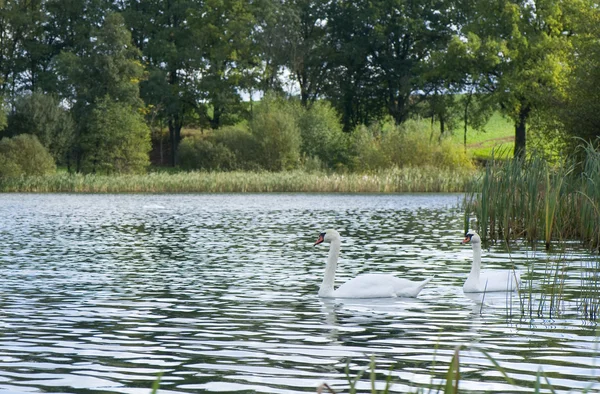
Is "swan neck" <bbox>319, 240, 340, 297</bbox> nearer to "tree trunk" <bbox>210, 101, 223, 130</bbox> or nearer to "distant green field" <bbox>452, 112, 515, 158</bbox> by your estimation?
"tree trunk" <bbox>210, 101, 223, 130</bbox>

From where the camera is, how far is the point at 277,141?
201 feet

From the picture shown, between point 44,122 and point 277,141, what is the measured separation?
14515 millimetres

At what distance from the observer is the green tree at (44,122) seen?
61.5 metres

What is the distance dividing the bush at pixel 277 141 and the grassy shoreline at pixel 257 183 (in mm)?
9555

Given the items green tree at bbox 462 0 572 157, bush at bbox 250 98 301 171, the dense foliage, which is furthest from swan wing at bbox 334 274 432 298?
bush at bbox 250 98 301 171

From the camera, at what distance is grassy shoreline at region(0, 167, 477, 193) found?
154 feet

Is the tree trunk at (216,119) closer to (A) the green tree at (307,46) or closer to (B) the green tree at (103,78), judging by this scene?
(A) the green tree at (307,46)

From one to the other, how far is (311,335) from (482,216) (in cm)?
997

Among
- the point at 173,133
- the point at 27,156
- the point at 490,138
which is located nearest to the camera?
the point at 27,156

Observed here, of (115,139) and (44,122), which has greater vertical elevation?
(44,122)

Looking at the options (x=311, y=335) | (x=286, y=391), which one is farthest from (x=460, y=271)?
(x=286, y=391)

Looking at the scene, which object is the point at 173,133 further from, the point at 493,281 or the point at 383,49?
the point at 493,281

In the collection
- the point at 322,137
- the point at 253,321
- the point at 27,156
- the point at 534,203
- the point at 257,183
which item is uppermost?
the point at 322,137

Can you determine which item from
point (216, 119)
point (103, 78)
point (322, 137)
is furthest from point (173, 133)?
point (322, 137)
